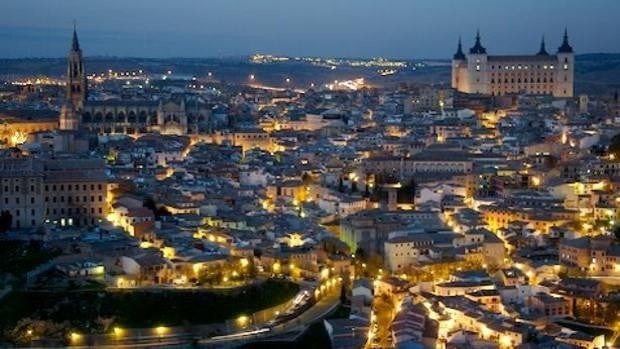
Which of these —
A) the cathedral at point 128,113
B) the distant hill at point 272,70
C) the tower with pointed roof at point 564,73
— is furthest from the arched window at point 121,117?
the distant hill at point 272,70

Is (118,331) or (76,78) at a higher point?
(76,78)

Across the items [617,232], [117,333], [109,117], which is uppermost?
[109,117]

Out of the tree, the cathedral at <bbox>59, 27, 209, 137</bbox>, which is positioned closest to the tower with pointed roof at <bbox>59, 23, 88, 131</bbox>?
the cathedral at <bbox>59, 27, 209, 137</bbox>

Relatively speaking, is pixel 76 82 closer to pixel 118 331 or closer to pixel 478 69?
pixel 478 69

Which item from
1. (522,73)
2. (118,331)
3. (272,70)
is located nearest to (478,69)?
(522,73)

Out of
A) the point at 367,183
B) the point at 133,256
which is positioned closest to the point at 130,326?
the point at 133,256

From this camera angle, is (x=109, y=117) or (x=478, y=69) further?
(x=478, y=69)

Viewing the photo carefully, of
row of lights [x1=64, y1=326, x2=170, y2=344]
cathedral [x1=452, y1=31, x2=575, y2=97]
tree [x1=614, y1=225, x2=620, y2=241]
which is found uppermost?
cathedral [x1=452, y1=31, x2=575, y2=97]

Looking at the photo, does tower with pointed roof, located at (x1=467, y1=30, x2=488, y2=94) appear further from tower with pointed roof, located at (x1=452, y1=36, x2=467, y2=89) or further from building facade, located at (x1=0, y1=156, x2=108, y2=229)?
building facade, located at (x1=0, y1=156, x2=108, y2=229)
